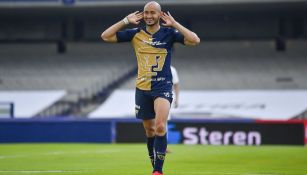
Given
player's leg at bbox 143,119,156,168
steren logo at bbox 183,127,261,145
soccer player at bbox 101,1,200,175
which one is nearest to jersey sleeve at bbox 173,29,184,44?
soccer player at bbox 101,1,200,175

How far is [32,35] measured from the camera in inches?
1837

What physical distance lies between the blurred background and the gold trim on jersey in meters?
23.3

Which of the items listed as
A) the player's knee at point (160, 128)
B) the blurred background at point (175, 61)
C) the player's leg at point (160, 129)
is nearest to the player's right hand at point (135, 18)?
the player's leg at point (160, 129)

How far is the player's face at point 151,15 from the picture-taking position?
11.0 meters

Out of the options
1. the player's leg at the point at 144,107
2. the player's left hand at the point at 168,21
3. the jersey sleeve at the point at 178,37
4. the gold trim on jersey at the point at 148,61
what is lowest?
the player's leg at the point at 144,107

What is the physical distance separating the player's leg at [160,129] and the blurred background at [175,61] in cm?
2355

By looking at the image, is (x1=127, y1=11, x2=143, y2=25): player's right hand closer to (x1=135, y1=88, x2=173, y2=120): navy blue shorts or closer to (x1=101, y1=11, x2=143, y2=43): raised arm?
(x1=101, y1=11, x2=143, y2=43): raised arm

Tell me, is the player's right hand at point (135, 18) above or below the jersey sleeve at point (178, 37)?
above

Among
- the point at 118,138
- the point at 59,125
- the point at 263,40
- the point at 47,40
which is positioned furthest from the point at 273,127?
the point at 47,40

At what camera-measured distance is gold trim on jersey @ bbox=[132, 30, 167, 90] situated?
11148mm

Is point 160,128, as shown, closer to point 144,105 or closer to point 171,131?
point 144,105

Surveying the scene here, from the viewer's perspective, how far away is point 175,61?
42.6 metres

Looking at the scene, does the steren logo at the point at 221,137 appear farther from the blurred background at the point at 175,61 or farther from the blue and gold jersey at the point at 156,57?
the blue and gold jersey at the point at 156,57

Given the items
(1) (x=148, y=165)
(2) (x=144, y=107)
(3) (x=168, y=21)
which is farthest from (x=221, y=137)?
(3) (x=168, y=21)
